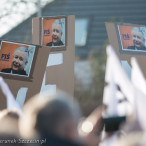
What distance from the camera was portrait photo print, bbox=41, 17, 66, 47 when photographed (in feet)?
12.0

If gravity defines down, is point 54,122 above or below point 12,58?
below

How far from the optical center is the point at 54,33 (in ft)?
12.0

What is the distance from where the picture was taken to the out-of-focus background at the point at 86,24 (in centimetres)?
902

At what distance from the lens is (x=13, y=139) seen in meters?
1.81

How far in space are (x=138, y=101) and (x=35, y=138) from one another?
544mm

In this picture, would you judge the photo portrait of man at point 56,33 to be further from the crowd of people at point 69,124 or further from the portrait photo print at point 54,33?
the crowd of people at point 69,124

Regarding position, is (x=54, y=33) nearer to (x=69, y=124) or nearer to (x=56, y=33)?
(x=56, y=33)

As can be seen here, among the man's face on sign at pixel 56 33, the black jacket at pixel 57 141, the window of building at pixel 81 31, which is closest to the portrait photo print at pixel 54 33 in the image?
the man's face on sign at pixel 56 33

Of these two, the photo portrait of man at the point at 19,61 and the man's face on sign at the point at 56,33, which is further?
the man's face on sign at the point at 56,33

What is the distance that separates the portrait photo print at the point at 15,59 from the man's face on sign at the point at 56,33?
47 centimetres

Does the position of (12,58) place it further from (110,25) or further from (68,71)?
(110,25)

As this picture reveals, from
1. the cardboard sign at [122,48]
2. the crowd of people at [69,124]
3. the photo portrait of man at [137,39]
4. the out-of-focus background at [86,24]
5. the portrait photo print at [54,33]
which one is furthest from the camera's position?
the out-of-focus background at [86,24]

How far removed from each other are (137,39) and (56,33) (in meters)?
0.67

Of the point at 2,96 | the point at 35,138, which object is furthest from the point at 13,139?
the point at 2,96
